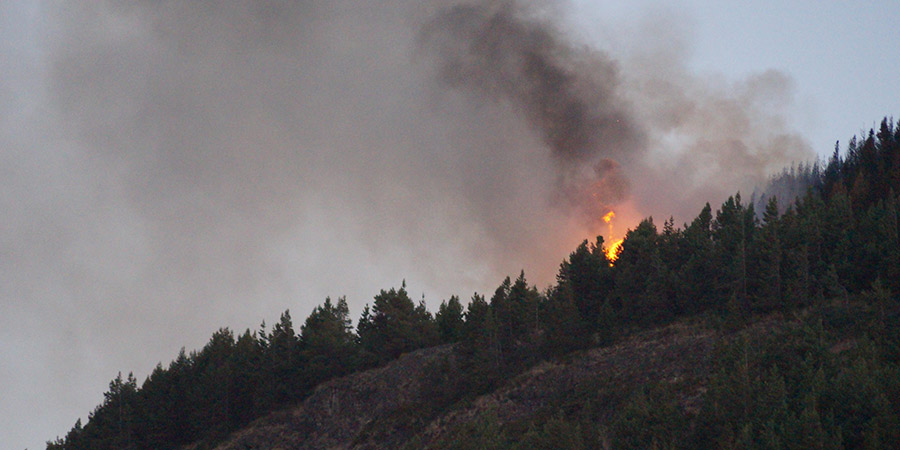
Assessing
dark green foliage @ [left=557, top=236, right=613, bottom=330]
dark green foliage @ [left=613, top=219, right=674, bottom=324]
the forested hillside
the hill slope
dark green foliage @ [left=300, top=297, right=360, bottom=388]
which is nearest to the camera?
the forested hillside

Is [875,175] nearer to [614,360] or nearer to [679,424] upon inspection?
[614,360]

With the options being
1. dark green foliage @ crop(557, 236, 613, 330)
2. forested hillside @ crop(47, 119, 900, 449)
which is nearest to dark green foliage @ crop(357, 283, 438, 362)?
forested hillside @ crop(47, 119, 900, 449)

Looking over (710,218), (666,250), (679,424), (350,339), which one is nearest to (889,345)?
(679,424)

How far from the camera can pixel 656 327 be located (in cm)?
9188

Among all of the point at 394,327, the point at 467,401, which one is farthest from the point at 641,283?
the point at 394,327

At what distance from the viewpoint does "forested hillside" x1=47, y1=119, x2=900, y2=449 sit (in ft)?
188

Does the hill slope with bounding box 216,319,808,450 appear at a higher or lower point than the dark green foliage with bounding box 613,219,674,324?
lower

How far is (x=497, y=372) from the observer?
95.6 meters

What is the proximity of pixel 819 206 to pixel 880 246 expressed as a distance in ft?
62.4

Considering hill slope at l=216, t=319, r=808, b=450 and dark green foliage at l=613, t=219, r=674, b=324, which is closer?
hill slope at l=216, t=319, r=808, b=450

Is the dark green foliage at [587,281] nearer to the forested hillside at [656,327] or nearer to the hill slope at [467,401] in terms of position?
the forested hillside at [656,327]

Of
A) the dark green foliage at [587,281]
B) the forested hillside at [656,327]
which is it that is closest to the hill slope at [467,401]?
the forested hillside at [656,327]

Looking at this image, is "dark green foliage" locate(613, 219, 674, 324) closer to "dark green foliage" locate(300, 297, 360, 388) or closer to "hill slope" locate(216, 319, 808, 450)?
"hill slope" locate(216, 319, 808, 450)

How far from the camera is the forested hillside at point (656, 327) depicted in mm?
57188
